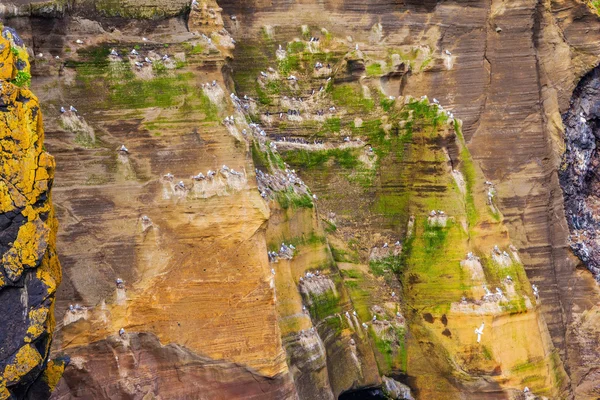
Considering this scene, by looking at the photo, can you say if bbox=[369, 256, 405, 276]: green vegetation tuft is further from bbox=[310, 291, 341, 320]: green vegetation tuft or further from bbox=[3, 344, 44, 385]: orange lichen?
bbox=[3, 344, 44, 385]: orange lichen

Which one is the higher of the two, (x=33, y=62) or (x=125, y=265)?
(x=33, y=62)

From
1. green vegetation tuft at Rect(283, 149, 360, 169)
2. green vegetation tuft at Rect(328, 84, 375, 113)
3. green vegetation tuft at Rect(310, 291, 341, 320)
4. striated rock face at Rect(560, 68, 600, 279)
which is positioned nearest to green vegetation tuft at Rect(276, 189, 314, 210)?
green vegetation tuft at Rect(310, 291, 341, 320)

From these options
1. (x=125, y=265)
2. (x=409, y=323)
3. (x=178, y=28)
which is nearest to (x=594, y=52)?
(x=409, y=323)

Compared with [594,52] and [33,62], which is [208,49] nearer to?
[33,62]

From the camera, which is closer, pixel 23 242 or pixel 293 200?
pixel 23 242

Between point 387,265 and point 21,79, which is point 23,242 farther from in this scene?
point 387,265

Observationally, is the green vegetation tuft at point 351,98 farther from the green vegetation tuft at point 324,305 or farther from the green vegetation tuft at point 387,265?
the green vegetation tuft at point 324,305

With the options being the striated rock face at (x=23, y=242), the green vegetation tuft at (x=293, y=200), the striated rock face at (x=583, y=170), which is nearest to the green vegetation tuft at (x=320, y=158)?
the green vegetation tuft at (x=293, y=200)


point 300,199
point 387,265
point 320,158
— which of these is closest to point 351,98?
point 320,158
